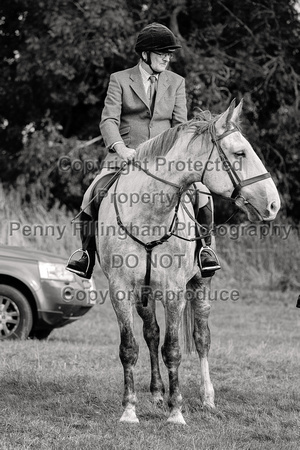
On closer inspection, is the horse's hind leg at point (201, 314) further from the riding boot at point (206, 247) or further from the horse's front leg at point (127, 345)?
the horse's front leg at point (127, 345)

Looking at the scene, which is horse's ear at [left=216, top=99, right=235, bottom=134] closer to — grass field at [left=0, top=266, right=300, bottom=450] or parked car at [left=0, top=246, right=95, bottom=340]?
grass field at [left=0, top=266, right=300, bottom=450]

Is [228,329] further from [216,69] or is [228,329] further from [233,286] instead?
[216,69]

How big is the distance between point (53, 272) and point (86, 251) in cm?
413

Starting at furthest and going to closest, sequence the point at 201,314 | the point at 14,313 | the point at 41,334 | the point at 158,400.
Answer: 1. the point at 41,334
2. the point at 14,313
3. the point at 201,314
4. the point at 158,400

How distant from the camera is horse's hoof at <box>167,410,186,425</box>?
20.2ft

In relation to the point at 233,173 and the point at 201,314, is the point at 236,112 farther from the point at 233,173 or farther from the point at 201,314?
the point at 201,314

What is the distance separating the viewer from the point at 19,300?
10.9 metres

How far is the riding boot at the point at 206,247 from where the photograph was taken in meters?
6.92

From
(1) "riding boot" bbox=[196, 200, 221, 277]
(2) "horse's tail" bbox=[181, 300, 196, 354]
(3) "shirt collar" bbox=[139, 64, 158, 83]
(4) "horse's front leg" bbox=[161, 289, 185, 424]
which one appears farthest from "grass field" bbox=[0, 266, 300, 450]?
(3) "shirt collar" bbox=[139, 64, 158, 83]

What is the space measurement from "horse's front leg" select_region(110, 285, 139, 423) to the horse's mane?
1.10 m

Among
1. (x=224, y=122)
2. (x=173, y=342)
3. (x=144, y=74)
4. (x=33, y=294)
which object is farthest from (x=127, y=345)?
(x=33, y=294)

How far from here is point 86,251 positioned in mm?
7145

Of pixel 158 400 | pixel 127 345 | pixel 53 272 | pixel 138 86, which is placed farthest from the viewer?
pixel 53 272

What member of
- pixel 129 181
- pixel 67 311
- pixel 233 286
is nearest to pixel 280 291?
pixel 233 286
